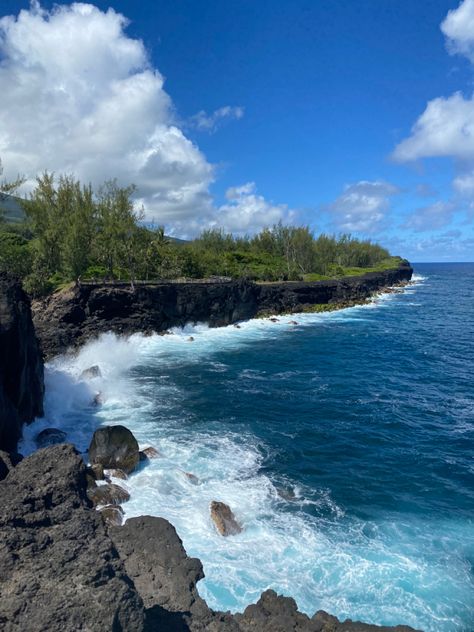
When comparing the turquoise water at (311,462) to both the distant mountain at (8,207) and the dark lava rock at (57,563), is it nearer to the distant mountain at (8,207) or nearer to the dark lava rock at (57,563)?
the dark lava rock at (57,563)

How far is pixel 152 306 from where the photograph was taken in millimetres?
70625

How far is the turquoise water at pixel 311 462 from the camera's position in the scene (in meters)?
17.5

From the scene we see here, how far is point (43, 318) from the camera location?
5947cm

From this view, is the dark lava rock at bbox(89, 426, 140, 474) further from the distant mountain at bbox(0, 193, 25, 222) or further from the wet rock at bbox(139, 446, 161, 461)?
the distant mountain at bbox(0, 193, 25, 222)

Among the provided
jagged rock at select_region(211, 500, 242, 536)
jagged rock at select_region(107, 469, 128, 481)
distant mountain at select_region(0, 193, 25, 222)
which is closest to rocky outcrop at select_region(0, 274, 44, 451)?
jagged rock at select_region(107, 469, 128, 481)

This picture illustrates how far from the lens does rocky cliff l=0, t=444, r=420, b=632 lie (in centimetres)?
928

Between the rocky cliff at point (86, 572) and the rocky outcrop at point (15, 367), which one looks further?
the rocky outcrop at point (15, 367)

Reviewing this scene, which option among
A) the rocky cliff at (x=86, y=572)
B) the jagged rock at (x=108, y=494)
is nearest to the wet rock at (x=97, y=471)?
the jagged rock at (x=108, y=494)

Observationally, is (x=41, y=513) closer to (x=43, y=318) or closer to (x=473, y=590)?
(x=473, y=590)

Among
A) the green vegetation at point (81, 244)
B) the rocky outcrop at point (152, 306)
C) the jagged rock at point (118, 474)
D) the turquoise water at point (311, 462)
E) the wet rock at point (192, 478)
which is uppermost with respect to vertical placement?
the green vegetation at point (81, 244)

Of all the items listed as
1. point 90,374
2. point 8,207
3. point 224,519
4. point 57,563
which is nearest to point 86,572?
point 57,563

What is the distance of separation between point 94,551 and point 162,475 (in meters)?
14.9

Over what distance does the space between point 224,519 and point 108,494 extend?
19.9 ft

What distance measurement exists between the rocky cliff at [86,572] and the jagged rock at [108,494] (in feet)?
18.2
